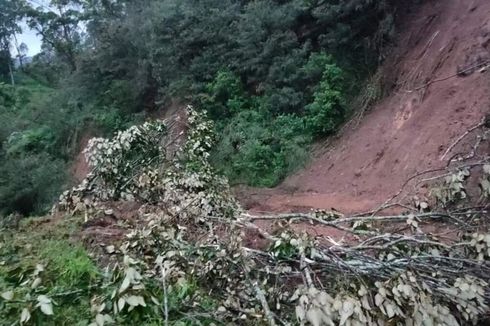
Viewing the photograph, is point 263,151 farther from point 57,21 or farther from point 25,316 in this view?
point 57,21

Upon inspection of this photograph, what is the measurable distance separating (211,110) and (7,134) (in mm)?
7217

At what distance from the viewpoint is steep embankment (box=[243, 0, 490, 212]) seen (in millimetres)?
6992

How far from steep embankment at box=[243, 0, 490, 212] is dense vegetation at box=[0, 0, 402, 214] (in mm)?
783

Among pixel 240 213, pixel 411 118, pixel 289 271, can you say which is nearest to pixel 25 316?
pixel 289 271

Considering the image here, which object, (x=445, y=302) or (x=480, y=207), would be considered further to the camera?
(x=480, y=207)

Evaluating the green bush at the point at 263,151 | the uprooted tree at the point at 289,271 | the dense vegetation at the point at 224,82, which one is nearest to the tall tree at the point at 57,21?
the dense vegetation at the point at 224,82

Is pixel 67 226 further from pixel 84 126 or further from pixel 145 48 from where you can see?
pixel 84 126

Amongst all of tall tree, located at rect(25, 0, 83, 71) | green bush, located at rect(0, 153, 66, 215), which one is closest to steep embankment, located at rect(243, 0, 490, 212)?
green bush, located at rect(0, 153, 66, 215)

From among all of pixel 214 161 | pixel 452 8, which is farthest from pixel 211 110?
pixel 452 8

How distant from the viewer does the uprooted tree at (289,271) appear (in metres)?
2.22

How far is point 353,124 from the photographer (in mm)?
9578

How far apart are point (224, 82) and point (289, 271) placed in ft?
32.1

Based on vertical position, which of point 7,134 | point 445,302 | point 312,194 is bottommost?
point 312,194

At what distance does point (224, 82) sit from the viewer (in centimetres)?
1220
